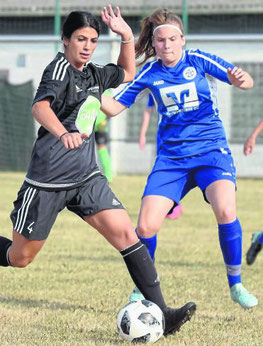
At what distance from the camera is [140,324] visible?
169 inches

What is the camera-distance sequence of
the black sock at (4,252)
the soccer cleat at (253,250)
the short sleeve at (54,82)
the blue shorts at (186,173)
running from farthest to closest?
the soccer cleat at (253,250)
the blue shorts at (186,173)
the black sock at (4,252)
the short sleeve at (54,82)

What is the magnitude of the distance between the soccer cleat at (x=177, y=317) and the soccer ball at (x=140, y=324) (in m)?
0.08

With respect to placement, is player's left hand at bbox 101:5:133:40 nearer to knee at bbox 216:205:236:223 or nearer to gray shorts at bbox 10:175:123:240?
gray shorts at bbox 10:175:123:240

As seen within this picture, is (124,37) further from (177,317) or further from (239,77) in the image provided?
(177,317)

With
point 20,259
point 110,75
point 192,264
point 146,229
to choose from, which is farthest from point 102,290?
point 110,75

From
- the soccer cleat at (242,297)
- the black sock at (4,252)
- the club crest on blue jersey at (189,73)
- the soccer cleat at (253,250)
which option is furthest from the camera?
the soccer cleat at (253,250)

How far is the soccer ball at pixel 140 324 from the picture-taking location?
4.29 m

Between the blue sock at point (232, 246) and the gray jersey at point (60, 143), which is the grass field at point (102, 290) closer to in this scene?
the blue sock at point (232, 246)

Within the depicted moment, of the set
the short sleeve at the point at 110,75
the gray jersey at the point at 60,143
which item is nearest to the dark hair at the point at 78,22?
the gray jersey at the point at 60,143

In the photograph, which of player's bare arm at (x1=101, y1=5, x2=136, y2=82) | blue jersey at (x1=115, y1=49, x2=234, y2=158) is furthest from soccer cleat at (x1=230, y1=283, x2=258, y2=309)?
player's bare arm at (x1=101, y1=5, x2=136, y2=82)

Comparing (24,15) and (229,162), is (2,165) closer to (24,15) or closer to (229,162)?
(24,15)

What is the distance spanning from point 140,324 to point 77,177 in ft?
2.84

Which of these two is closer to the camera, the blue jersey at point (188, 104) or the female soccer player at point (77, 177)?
the female soccer player at point (77, 177)

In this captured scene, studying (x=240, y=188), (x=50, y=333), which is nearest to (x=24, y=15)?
(x=240, y=188)
